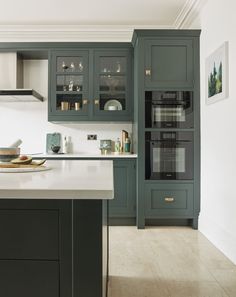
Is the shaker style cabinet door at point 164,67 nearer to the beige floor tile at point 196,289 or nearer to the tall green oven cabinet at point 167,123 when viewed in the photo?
the tall green oven cabinet at point 167,123

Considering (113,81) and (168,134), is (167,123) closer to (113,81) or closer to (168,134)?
(168,134)

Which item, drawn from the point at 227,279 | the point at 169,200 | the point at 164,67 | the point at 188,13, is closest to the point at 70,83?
the point at 164,67

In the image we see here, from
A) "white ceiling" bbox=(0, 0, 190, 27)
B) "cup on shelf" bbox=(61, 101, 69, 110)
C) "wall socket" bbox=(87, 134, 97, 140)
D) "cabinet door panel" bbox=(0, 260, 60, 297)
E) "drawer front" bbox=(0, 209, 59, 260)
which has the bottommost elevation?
"cabinet door panel" bbox=(0, 260, 60, 297)

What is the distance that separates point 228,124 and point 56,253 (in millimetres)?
2329

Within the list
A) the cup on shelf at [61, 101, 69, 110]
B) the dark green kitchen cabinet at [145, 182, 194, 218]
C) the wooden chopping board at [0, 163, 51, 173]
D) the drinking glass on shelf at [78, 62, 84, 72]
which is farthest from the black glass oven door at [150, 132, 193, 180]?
the wooden chopping board at [0, 163, 51, 173]

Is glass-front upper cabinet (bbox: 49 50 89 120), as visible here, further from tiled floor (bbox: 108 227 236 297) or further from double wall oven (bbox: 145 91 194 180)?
tiled floor (bbox: 108 227 236 297)

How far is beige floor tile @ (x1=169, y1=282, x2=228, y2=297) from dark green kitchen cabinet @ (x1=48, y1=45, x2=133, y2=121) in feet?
8.16

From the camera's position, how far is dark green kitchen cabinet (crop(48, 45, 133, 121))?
14.4ft

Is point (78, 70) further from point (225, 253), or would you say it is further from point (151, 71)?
point (225, 253)

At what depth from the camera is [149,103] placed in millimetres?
4012

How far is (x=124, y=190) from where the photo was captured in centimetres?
416

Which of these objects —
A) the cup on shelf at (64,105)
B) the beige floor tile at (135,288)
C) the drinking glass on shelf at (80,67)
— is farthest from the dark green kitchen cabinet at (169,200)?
the drinking glass on shelf at (80,67)

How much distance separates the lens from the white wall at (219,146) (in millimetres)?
2919

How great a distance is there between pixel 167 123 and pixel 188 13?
1338 mm
